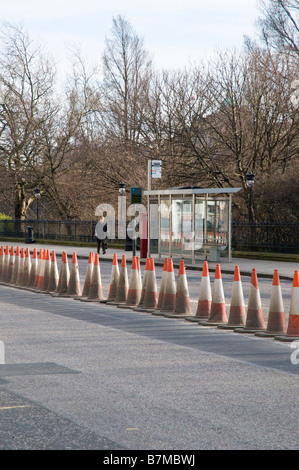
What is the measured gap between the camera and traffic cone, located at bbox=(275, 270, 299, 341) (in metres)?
9.04

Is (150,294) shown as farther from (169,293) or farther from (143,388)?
(143,388)

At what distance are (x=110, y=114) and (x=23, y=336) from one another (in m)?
37.2

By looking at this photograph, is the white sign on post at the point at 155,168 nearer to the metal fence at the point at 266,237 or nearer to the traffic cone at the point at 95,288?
the metal fence at the point at 266,237

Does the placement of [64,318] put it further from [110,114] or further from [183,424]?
[110,114]

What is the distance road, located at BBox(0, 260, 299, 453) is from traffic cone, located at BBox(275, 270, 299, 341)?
21cm

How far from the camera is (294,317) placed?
9094mm

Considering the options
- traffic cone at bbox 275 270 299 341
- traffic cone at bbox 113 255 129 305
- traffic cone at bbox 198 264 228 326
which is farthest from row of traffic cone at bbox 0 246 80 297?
traffic cone at bbox 275 270 299 341

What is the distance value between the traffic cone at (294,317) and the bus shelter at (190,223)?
49.1 ft

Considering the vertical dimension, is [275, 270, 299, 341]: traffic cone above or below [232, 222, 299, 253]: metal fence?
below

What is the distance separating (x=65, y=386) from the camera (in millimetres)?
6504

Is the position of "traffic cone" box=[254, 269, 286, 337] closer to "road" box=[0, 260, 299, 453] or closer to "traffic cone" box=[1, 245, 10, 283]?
"road" box=[0, 260, 299, 453]

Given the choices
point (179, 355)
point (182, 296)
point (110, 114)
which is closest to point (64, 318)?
point (182, 296)

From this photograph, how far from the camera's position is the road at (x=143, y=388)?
4934mm

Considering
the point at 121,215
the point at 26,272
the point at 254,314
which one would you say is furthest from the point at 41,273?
the point at 121,215
